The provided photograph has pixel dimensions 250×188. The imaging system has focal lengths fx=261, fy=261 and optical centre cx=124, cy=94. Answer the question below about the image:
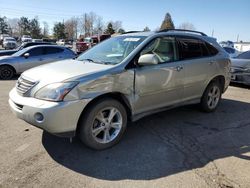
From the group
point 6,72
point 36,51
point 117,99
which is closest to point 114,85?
point 117,99

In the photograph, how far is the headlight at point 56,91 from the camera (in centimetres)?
342

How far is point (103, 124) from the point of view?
155 inches

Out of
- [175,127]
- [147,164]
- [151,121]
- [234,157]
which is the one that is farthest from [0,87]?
[234,157]

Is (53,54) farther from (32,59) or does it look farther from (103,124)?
(103,124)

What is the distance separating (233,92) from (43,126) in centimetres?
679

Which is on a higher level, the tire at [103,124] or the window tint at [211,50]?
the window tint at [211,50]

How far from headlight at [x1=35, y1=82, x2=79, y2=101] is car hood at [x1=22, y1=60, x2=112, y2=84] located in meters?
0.10

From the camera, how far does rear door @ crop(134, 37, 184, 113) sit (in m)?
4.23

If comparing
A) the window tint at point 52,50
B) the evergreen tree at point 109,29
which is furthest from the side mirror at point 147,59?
the evergreen tree at point 109,29

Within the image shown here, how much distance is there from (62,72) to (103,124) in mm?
981

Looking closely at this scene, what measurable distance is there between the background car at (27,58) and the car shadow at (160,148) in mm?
7370

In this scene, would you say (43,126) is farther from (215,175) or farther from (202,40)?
(202,40)

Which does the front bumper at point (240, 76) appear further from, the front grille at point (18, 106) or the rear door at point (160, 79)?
the front grille at point (18, 106)

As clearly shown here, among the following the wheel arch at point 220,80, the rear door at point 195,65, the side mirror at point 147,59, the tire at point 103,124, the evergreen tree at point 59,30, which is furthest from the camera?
the evergreen tree at point 59,30
